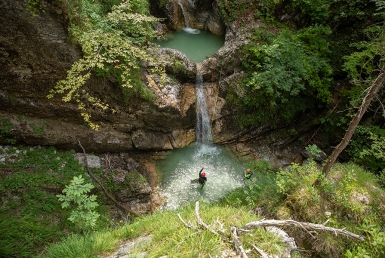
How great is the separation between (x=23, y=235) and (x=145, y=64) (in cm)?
→ 594

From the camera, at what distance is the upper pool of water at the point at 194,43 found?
10.5 meters

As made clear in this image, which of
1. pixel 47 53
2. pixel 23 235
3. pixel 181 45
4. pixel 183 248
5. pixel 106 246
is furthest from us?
pixel 181 45

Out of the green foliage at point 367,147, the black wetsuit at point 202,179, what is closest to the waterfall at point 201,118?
the black wetsuit at point 202,179

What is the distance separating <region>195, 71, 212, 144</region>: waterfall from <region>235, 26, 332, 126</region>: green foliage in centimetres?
148

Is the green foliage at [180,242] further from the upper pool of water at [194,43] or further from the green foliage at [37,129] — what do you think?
the upper pool of water at [194,43]

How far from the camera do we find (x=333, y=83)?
9211 mm

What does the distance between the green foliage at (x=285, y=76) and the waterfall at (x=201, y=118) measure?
148 centimetres

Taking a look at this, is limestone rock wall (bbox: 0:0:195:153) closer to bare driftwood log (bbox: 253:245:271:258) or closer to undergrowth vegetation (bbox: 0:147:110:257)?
undergrowth vegetation (bbox: 0:147:110:257)

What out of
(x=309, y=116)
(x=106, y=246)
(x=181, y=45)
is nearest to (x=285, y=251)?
(x=106, y=246)

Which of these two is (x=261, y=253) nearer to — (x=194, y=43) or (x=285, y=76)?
(x=285, y=76)

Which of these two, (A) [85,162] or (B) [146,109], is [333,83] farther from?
(A) [85,162]

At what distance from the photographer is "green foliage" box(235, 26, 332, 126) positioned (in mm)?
8211

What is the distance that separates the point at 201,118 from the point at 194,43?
436 cm

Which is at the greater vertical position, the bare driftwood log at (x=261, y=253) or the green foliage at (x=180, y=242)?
the bare driftwood log at (x=261, y=253)
